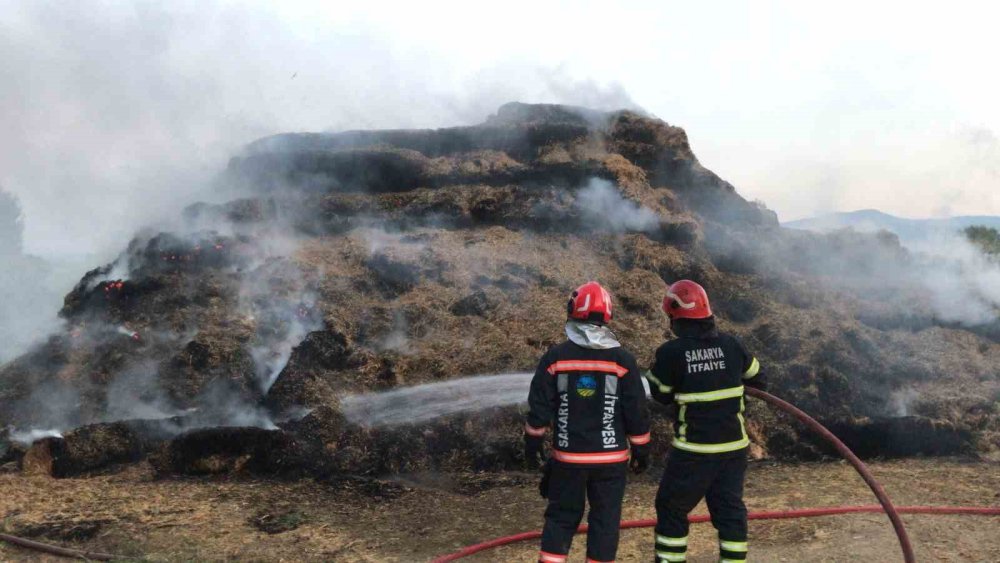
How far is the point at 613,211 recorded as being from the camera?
1562 centimetres

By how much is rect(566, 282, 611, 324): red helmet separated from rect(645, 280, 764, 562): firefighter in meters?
0.47

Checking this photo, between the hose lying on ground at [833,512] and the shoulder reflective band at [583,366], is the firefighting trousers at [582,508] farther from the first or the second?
the hose lying on ground at [833,512]

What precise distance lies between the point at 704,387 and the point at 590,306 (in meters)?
0.99

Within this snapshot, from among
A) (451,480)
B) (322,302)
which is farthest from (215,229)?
(451,480)

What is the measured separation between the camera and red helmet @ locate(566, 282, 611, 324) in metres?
4.70

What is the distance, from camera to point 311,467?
8516 mm

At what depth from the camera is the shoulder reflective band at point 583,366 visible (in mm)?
4609

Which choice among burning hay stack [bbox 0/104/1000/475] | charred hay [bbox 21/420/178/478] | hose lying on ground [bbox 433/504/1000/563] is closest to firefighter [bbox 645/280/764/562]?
hose lying on ground [bbox 433/504/1000/563]

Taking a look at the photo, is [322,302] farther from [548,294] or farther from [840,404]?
[840,404]

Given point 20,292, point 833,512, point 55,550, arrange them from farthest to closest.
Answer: point 20,292
point 833,512
point 55,550

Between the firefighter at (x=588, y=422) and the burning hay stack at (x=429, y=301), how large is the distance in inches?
168

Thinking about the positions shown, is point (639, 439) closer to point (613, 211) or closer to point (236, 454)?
point (236, 454)

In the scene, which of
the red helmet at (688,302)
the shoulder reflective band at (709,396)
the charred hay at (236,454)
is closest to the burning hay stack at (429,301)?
the charred hay at (236,454)

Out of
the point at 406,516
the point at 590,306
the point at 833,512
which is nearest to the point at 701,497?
the point at 590,306
